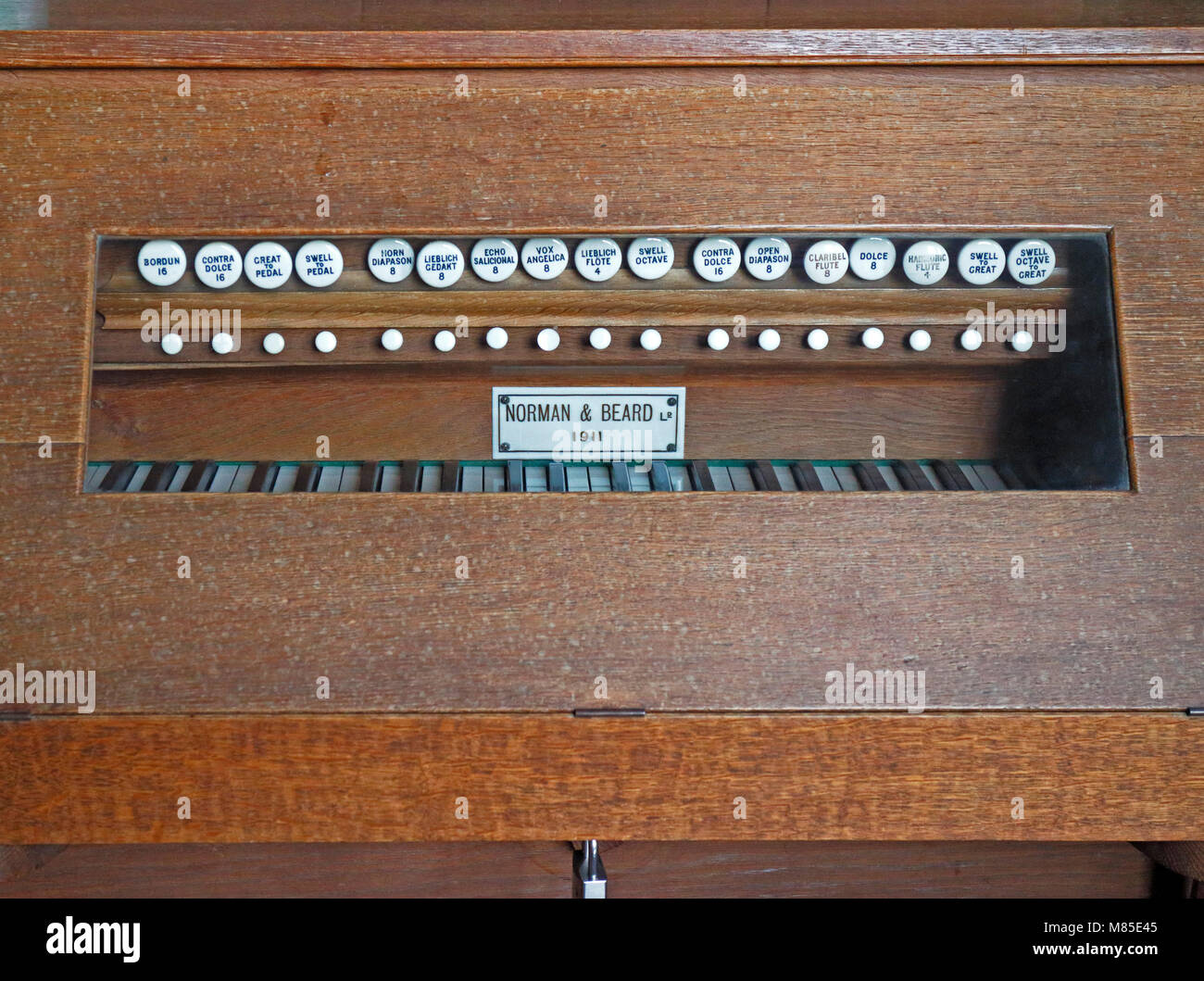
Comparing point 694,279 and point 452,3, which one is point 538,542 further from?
point 452,3

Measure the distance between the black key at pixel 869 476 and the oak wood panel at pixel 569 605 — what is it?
13 cm

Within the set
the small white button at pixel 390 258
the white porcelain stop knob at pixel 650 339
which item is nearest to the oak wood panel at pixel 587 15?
the small white button at pixel 390 258

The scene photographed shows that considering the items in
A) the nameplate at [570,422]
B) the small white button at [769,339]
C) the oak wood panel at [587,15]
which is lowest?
the nameplate at [570,422]

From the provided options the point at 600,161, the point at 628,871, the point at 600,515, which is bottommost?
the point at 628,871

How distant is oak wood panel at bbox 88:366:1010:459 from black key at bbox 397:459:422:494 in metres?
0.03

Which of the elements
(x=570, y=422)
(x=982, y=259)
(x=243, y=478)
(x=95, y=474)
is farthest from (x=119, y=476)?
(x=982, y=259)

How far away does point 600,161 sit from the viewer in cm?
127

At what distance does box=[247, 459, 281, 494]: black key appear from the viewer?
131cm

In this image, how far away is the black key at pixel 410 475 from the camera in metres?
1.33

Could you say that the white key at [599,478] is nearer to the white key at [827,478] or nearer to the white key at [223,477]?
the white key at [827,478]

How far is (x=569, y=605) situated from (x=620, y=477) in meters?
0.21

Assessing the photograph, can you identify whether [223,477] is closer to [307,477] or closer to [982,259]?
[307,477]

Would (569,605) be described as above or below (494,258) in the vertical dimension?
below

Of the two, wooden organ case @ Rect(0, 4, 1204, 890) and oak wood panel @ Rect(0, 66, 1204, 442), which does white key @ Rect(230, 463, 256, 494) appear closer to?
wooden organ case @ Rect(0, 4, 1204, 890)
